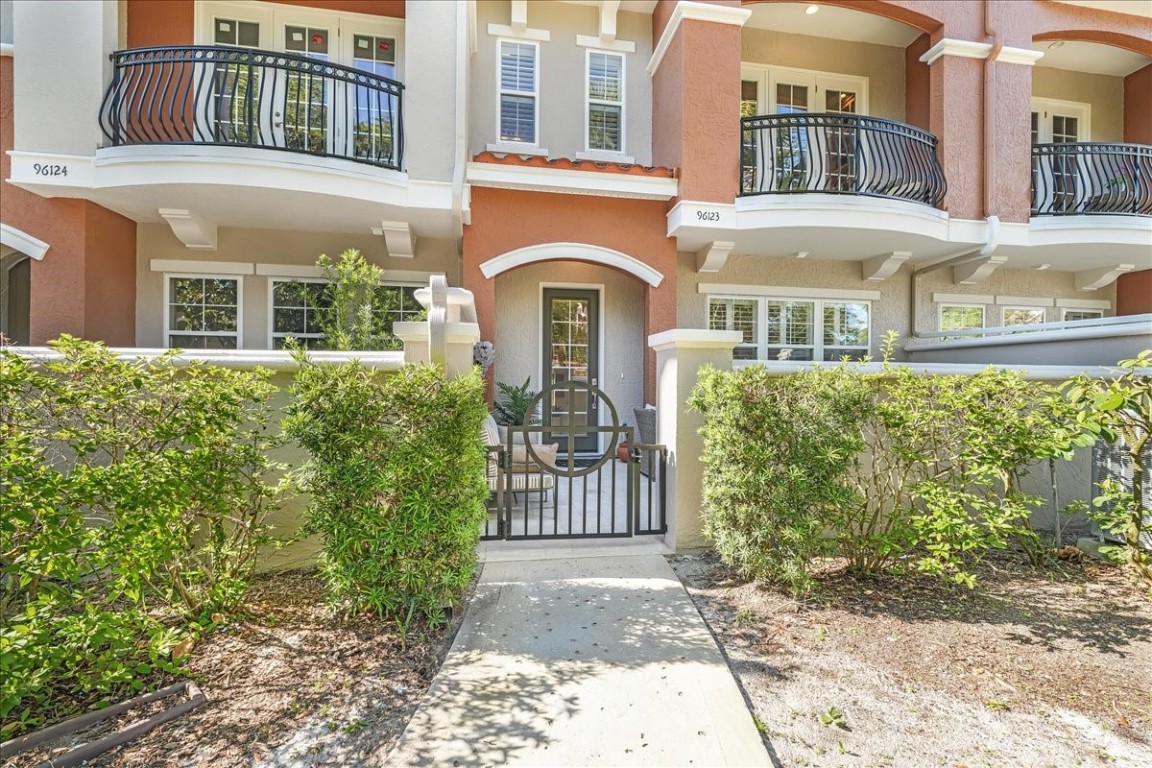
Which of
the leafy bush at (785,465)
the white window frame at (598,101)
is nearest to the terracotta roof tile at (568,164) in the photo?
the white window frame at (598,101)

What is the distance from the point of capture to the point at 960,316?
8.92 metres

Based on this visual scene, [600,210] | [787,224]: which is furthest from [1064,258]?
[600,210]

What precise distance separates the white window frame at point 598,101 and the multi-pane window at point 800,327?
3.35 m

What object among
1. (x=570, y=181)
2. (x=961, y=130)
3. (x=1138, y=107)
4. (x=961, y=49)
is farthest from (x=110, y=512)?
(x=1138, y=107)

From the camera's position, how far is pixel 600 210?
23.2 feet

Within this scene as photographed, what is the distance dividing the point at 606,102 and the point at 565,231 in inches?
107

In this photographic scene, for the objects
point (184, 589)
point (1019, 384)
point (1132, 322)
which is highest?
point (1132, 322)

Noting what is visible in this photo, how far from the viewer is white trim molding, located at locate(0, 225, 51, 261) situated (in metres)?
5.95

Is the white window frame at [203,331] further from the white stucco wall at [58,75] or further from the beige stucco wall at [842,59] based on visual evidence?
the beige stucco wall at [842,59]

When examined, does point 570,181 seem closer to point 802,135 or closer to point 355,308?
point 355,308

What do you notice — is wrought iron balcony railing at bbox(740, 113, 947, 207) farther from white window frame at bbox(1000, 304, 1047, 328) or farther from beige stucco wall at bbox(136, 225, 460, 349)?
beige stucco wall at bbox(136, 225, 460, 349)

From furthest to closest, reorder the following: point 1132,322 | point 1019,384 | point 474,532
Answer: point 1132,322 → point 1019,384 → point 474,532

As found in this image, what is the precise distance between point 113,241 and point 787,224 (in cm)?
909

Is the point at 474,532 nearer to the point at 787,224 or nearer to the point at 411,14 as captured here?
the point at 787,224
